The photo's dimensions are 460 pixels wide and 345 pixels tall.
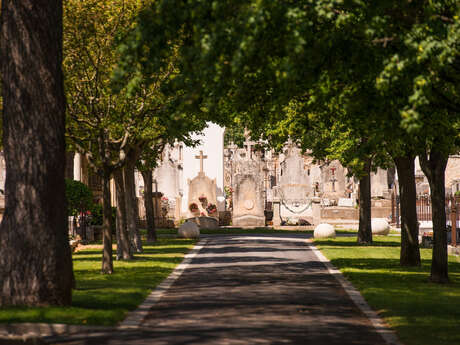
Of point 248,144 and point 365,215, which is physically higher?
point 248,144

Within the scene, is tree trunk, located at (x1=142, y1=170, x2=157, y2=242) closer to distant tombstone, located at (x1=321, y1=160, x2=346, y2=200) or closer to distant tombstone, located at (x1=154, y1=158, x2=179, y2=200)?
distant tombstone, located at (x1=154, y1=158, x2=179, y2=200)

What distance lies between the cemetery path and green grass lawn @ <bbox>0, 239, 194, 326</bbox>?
1.97 feet

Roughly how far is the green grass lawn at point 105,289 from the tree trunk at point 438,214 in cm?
639

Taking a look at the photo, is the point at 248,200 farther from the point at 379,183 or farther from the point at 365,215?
the point at 365,215

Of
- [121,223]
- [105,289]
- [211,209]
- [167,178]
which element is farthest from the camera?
A: [167,178]

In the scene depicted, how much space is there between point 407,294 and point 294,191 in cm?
4023

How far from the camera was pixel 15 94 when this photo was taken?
13.1m

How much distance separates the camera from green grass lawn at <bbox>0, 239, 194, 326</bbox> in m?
12.2

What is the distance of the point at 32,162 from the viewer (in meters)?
13.0

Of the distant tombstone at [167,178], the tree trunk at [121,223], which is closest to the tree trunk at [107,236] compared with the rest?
the tree trunk at [121,223]

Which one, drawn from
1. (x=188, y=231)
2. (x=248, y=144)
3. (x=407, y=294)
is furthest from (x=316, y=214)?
(x=407, y=294)

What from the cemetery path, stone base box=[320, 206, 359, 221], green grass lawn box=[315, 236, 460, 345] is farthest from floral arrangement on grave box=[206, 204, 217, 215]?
the cemetery path

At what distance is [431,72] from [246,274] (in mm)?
11489

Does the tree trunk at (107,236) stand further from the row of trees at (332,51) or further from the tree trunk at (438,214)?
the row of trees at (332,51)
